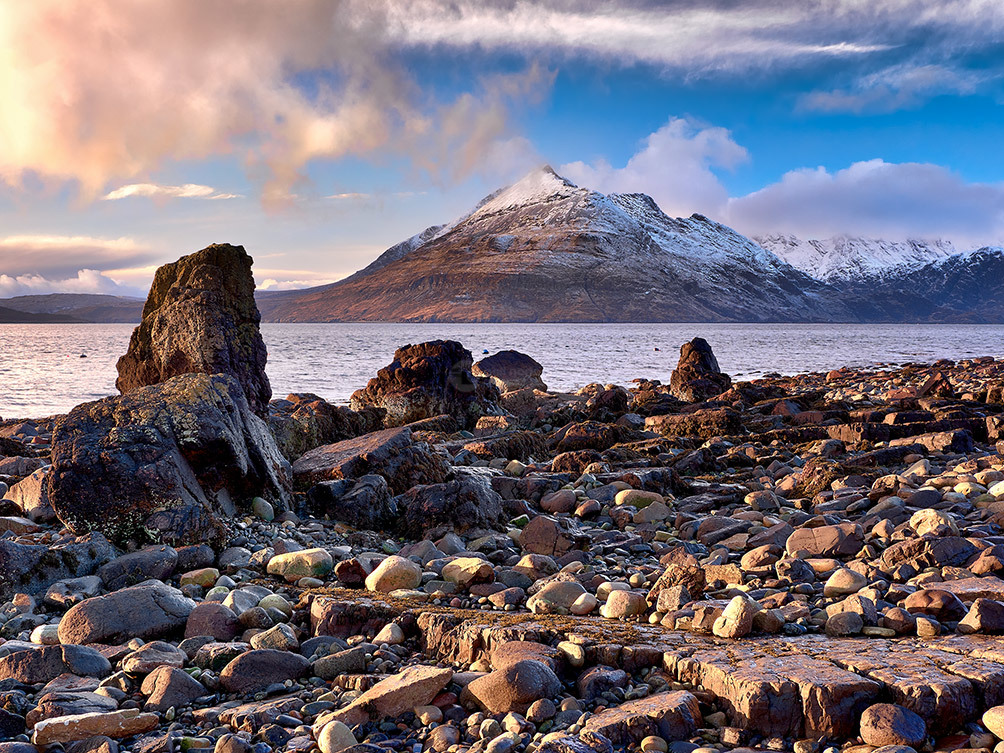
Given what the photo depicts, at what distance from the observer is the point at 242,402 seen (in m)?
9.20

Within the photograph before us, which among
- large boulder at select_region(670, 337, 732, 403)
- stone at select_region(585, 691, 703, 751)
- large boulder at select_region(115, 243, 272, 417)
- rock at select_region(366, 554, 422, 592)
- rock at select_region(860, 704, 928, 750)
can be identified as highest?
large boulder at select_region(115, 243, 272, 417)

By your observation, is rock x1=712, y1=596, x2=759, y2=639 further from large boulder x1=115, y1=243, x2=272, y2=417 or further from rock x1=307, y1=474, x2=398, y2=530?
large boulder x1=115, y1=243, x2=272, y2=417

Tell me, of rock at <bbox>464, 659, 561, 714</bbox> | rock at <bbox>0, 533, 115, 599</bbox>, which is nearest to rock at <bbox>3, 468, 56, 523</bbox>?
rock at <bbox>0, 533, 115, 599</bbox>

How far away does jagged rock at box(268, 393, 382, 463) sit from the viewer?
12.4m

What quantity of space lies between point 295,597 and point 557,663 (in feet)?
8.03

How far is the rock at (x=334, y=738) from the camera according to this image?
12.4ft

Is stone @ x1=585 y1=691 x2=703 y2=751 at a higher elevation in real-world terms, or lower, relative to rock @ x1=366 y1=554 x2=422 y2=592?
higher

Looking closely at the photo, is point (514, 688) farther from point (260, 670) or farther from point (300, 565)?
point (300, 565)

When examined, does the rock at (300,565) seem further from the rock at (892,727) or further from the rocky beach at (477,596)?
the rock at (892,727)

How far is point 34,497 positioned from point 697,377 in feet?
70.5

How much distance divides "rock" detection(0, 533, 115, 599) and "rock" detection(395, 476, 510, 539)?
294 cm

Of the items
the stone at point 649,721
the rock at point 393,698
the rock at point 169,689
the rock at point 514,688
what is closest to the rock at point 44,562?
the rock at point 169,689

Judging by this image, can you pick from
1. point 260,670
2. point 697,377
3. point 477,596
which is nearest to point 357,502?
point 477,596

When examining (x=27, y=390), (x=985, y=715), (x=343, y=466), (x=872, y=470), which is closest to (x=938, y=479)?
(x=872, y=470)
